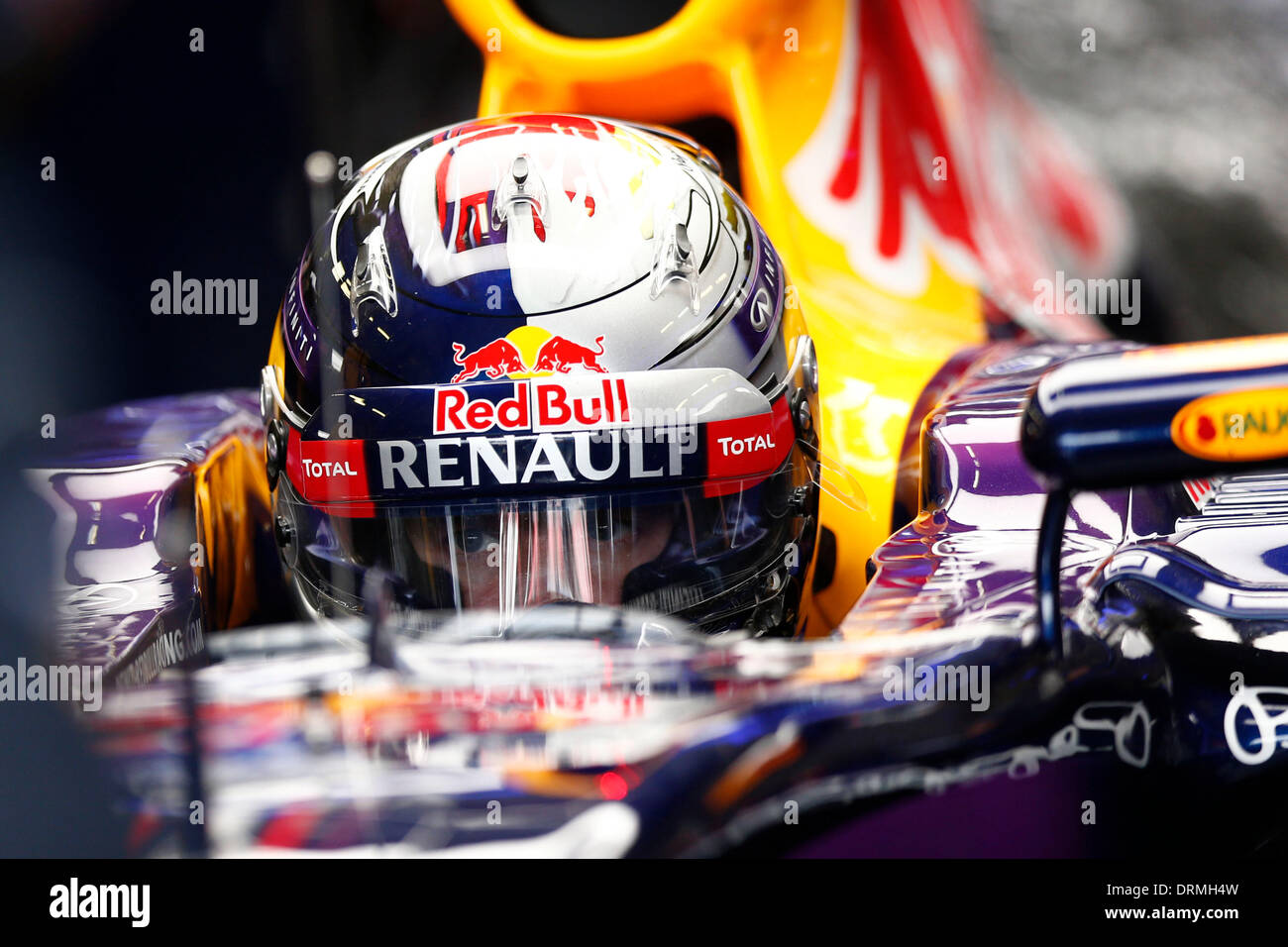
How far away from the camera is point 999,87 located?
157 centimetres

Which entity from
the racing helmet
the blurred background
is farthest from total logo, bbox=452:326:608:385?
the blurred background

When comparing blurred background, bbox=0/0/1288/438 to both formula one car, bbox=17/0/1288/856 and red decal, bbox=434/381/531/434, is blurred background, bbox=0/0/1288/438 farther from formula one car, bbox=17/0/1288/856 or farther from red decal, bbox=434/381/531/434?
red decal, bbox=434/381/531/434

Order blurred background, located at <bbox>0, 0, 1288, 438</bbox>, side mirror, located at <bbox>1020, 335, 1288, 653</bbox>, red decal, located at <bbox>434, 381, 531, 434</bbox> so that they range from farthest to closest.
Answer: blurred background, located at <bbox>0, 0, 1288, 438</bbox> → red decal, located at <bbox>434, 381, 531, 434</bbox> → side mirror, located at <bbox>1020, 335, 1288, 653</bbox>

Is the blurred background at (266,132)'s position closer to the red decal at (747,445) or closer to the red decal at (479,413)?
the red decal at (479,413)

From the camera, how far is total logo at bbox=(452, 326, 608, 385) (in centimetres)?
93

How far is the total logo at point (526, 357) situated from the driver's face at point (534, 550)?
11cm

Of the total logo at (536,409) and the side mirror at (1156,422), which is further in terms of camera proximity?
the total logo at (536,409)

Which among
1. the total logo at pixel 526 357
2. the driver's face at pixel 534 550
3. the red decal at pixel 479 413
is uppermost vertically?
the total logo at pixel 526 357

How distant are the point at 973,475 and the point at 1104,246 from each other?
2.65 ft

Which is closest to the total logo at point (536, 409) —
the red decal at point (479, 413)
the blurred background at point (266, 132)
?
the red decal at point (479, 413)

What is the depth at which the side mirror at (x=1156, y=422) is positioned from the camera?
60 centimetres
